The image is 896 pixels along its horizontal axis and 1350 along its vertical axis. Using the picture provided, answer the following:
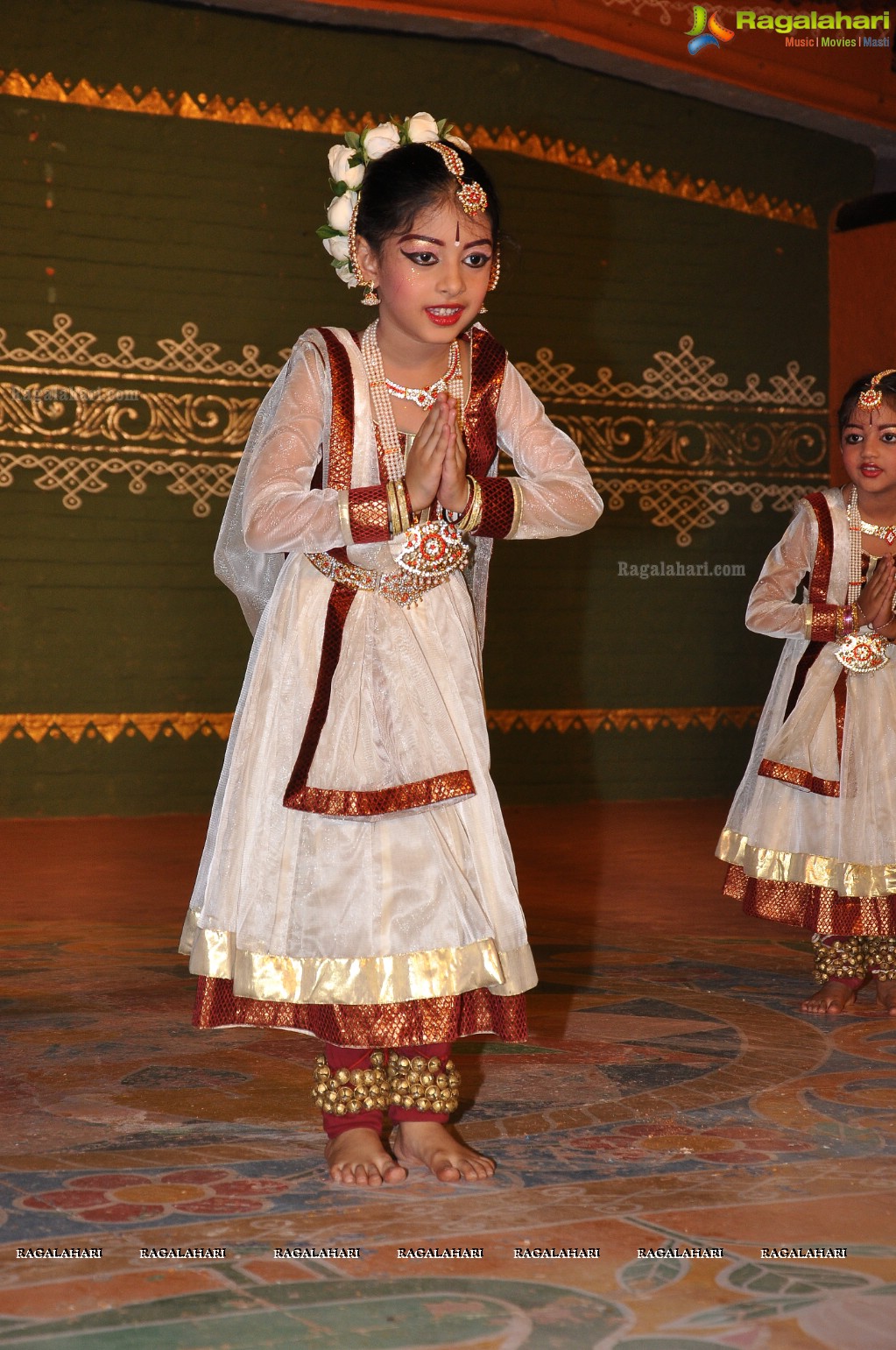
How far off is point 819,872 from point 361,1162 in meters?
1.59

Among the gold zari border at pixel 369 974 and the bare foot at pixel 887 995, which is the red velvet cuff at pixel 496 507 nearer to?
the gold zari border at pixel 369 974

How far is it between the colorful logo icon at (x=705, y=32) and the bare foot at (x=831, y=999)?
543 cm

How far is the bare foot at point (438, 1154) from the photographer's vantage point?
A: 2.22 meters

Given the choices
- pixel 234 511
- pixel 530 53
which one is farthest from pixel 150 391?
pixel 234 511

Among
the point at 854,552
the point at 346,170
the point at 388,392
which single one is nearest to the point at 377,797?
the point at 388,392

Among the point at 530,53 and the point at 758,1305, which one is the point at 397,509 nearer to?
the point at 758,1305

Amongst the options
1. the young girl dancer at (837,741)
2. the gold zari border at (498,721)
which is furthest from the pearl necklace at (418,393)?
the gold zari border at (498,721)

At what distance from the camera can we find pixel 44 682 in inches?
269

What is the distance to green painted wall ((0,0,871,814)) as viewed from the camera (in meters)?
6.78

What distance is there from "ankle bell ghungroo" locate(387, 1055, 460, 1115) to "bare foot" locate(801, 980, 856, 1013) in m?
1.35

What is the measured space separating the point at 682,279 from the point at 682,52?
44.8 inches

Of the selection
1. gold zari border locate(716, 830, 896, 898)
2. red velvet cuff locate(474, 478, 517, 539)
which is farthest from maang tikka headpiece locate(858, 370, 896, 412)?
red velvet cuff locate(474, 478, 517, 539)

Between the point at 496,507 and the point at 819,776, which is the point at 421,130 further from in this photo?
the point at 819,776

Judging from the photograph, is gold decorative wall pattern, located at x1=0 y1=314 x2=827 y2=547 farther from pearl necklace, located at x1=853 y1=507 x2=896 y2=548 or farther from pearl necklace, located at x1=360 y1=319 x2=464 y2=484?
pearl necklace, located at x1=360 y1=319 x2=464 y2=484
